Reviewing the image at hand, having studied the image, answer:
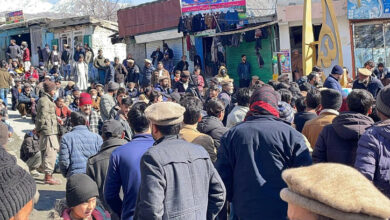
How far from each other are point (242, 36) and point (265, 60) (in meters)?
1.47

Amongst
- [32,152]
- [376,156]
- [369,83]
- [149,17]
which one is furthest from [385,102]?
[149,17]

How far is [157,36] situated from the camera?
76.1 feet

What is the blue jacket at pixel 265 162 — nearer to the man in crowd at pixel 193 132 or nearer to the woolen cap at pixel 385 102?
the woolen cap at pixel 385 102

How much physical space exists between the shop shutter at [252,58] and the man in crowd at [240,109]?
13.6m

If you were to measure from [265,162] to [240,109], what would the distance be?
109 inches

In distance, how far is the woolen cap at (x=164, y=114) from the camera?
12.0 feet

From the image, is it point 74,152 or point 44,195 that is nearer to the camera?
point 74,152

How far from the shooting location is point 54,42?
2745 cm

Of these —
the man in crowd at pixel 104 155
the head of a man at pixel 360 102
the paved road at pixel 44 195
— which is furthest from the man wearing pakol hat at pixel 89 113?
the head of a man at pixel 360 102

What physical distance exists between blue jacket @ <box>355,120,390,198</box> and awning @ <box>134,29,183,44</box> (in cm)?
1867

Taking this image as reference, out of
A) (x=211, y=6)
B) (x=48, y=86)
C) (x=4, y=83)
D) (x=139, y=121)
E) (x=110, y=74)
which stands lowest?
(x=139, y=121)

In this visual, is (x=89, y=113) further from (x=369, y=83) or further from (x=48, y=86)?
(x=369, y=83)

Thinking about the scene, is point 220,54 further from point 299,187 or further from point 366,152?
point 299,187

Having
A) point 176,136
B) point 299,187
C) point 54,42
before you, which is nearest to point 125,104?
point 176,136
